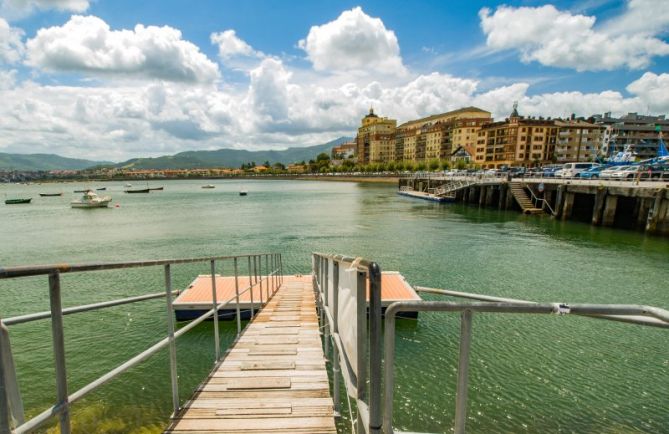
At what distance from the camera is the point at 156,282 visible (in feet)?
47.3

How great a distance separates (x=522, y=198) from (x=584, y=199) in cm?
582

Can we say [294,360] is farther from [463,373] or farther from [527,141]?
[527,141]

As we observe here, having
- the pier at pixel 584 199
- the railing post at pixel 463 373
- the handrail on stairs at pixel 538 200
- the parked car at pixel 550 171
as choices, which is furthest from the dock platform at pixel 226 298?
the parked car at pixel 550 171

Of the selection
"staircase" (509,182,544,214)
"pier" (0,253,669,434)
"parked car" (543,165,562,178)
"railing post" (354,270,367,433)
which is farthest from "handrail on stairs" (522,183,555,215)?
"railing post" (354,270,367,433)

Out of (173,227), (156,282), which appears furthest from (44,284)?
(173,227)

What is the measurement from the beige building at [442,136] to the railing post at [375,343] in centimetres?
12742

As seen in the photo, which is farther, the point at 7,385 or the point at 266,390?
the point at 266,390

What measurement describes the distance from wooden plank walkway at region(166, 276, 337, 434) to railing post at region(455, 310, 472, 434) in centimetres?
203

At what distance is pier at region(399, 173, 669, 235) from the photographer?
24.0 meters

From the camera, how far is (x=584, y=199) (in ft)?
113

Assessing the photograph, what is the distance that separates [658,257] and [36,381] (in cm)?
2630

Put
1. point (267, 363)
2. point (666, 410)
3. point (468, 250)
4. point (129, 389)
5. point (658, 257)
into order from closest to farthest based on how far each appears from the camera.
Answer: point (267, 363)
point (666, 410)
point (129, 389)
point (658, 257)
point (468, 250)

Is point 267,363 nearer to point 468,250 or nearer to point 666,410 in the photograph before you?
point 666,410

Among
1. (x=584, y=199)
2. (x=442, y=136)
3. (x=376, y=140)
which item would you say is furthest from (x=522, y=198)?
(x=376, y=140)
